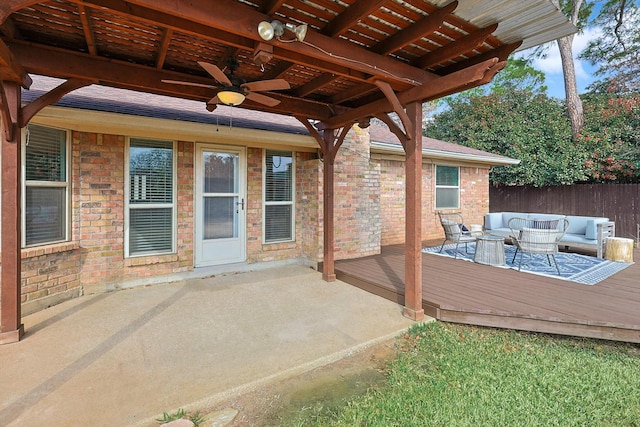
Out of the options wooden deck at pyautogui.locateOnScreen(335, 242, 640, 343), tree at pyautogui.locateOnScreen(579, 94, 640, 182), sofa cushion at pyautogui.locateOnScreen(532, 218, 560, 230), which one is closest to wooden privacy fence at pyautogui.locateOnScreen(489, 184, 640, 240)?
tree at pyautogui.locateOnScreen(579, 94, 640, 182)

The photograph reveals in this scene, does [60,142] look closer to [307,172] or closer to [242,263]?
[242,263]

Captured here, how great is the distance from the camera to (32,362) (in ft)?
9.36

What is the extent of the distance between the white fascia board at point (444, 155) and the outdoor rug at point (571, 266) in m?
2.54

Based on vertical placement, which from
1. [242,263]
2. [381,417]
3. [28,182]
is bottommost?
[381,417]

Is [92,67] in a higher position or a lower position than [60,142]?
higher

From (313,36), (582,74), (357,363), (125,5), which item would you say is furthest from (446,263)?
(582,74)

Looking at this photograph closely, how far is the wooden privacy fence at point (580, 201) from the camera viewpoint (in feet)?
31.4

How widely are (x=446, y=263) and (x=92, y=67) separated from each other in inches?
241

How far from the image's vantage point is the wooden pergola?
104 inches

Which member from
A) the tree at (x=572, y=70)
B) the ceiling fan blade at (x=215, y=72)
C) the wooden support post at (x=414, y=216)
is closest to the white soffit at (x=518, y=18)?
the wooden support post at (x=414, y=216)

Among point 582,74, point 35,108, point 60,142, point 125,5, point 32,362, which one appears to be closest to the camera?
point 125,5

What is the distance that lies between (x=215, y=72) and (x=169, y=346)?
2789 millimetres

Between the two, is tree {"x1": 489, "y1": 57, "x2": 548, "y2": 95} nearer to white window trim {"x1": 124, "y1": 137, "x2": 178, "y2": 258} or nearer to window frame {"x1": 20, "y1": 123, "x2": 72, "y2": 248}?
white window trim {"x1": 124, "y1": 137, "x2": 178, "y2": 258}

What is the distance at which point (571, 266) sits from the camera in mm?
5699
